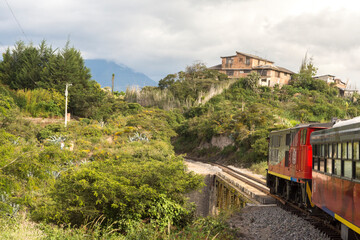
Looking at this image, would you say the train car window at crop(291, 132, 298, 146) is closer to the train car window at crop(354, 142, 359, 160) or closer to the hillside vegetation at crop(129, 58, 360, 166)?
the train car window at crop(354, 142, 359, 160)

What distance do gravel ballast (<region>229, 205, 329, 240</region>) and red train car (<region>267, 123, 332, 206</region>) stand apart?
758 millimetres

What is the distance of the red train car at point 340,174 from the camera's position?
716cm

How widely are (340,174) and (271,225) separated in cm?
472

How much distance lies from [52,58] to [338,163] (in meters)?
45.1

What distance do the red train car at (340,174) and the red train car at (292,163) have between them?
1.06 m

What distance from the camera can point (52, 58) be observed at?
47406mm

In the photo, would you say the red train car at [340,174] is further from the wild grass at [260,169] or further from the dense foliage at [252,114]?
the dense foliage at [252,114]

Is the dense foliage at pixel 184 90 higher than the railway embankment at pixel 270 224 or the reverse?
higher

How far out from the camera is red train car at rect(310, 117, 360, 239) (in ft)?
23.5

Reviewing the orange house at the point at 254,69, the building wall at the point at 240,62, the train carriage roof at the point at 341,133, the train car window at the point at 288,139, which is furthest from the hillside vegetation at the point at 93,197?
the building wall at the point at 240,62

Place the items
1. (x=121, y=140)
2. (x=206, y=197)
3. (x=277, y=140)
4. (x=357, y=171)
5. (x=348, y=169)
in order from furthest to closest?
(x=121, y=140) → (x=206, y=197) → (x=277, y=140) → (x=348, y=169) → (x=357, y=171)

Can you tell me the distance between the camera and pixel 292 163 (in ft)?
42.7

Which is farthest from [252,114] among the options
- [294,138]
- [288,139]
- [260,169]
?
[294,138]

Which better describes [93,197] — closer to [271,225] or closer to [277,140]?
[271,225]
